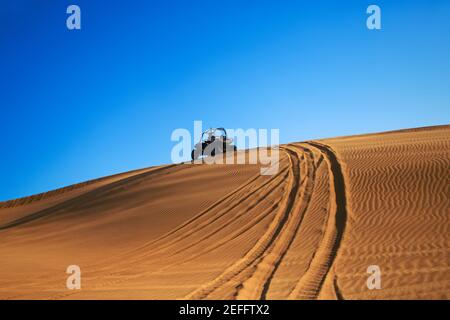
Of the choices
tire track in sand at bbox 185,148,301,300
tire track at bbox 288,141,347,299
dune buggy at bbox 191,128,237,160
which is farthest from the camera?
dune buggy at bbox 191,128,237,160

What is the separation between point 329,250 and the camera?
8.41m

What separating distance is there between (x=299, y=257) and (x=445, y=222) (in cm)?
342

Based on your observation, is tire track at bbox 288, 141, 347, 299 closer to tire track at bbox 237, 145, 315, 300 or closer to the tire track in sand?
tire track at bbox 237, 145, 315, 300

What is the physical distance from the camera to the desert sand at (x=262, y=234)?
23.2 feet

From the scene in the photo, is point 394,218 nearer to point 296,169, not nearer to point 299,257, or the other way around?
point 299,257

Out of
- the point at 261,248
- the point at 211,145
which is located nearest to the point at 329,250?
Result: the point at 261,248

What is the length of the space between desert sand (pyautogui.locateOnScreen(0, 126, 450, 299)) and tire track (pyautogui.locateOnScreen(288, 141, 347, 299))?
0.08ft

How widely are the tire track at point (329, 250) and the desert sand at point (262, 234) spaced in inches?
0.9

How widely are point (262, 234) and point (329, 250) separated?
2.19 meters

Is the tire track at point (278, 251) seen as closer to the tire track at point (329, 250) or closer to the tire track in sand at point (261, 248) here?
the tire track in sand at point (261, 248)

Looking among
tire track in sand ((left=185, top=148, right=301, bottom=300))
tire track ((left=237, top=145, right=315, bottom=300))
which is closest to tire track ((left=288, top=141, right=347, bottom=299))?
tire track ((left=237, top=145, right=315, bottom=300))

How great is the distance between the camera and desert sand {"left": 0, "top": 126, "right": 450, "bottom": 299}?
279 inches

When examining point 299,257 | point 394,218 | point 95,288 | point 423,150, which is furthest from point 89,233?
point 423,150

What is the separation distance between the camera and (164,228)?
13219 mm
